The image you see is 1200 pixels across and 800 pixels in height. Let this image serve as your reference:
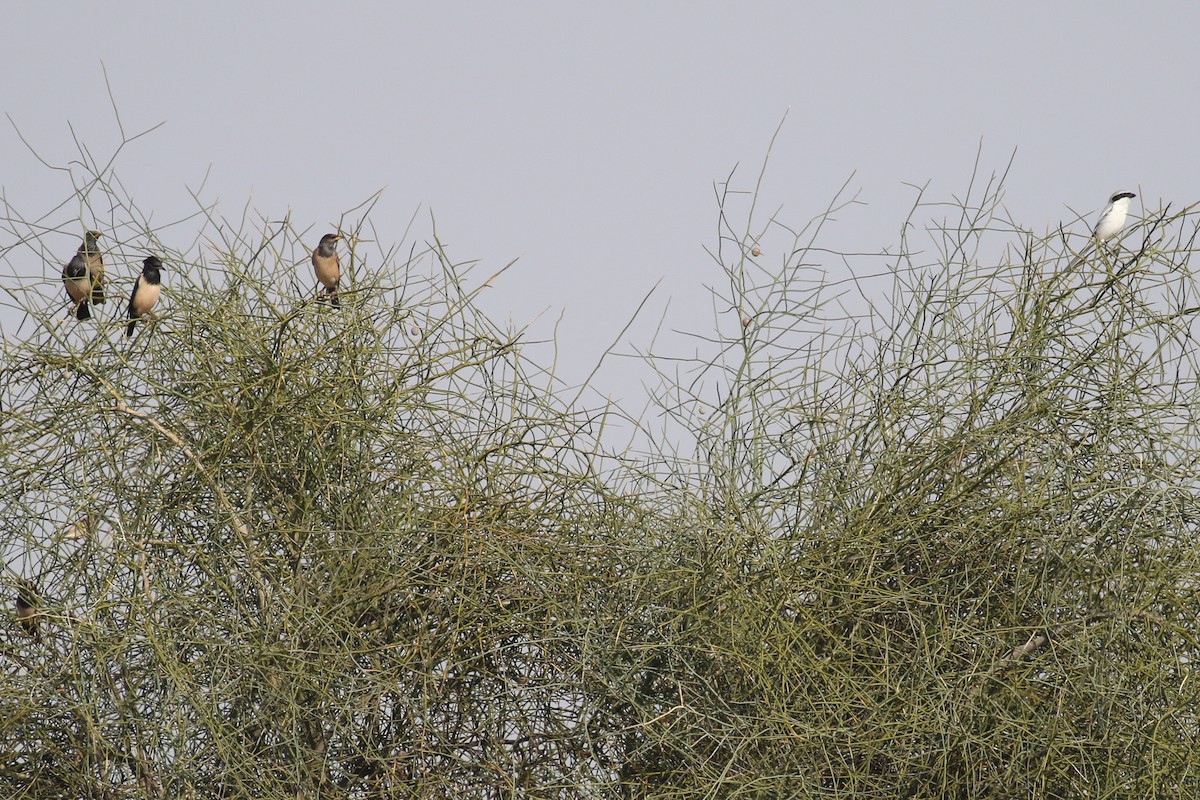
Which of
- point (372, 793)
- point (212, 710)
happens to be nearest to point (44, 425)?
point (212, 710)

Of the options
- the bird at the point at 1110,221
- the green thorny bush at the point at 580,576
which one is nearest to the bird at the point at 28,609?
the green thorny bush at the point at 580,576

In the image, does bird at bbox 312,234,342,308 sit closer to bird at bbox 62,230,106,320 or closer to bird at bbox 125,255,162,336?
bird at bbox 125,255,162,336

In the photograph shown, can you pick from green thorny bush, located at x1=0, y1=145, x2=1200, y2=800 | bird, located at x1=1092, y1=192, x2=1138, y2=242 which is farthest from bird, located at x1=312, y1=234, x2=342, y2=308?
bird, located at x1=1092, y1=192, x2=1138, y2=242

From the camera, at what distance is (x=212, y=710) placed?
14.1ft

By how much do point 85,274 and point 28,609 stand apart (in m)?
1.09

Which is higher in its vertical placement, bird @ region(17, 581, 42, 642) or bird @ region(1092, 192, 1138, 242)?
bird @ region(1092, 192, 1138, 242)

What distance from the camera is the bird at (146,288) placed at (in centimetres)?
491

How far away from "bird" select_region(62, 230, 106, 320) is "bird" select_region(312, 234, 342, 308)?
0.71 m

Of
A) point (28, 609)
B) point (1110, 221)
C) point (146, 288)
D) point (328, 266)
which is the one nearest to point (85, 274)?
point (146, 288)

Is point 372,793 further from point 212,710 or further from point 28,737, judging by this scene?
point 28,737

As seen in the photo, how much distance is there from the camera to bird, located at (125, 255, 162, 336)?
4910mm

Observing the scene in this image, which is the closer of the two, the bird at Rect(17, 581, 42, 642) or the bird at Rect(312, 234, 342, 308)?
the bird at Rect(17, 581, 42, 642)

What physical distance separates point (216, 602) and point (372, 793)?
29.5 inches

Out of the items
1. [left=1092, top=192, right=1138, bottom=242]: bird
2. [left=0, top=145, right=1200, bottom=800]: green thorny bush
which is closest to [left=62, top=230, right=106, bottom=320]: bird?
[left=0, top=145, right=1200, bottom=800]: green thorny bush
